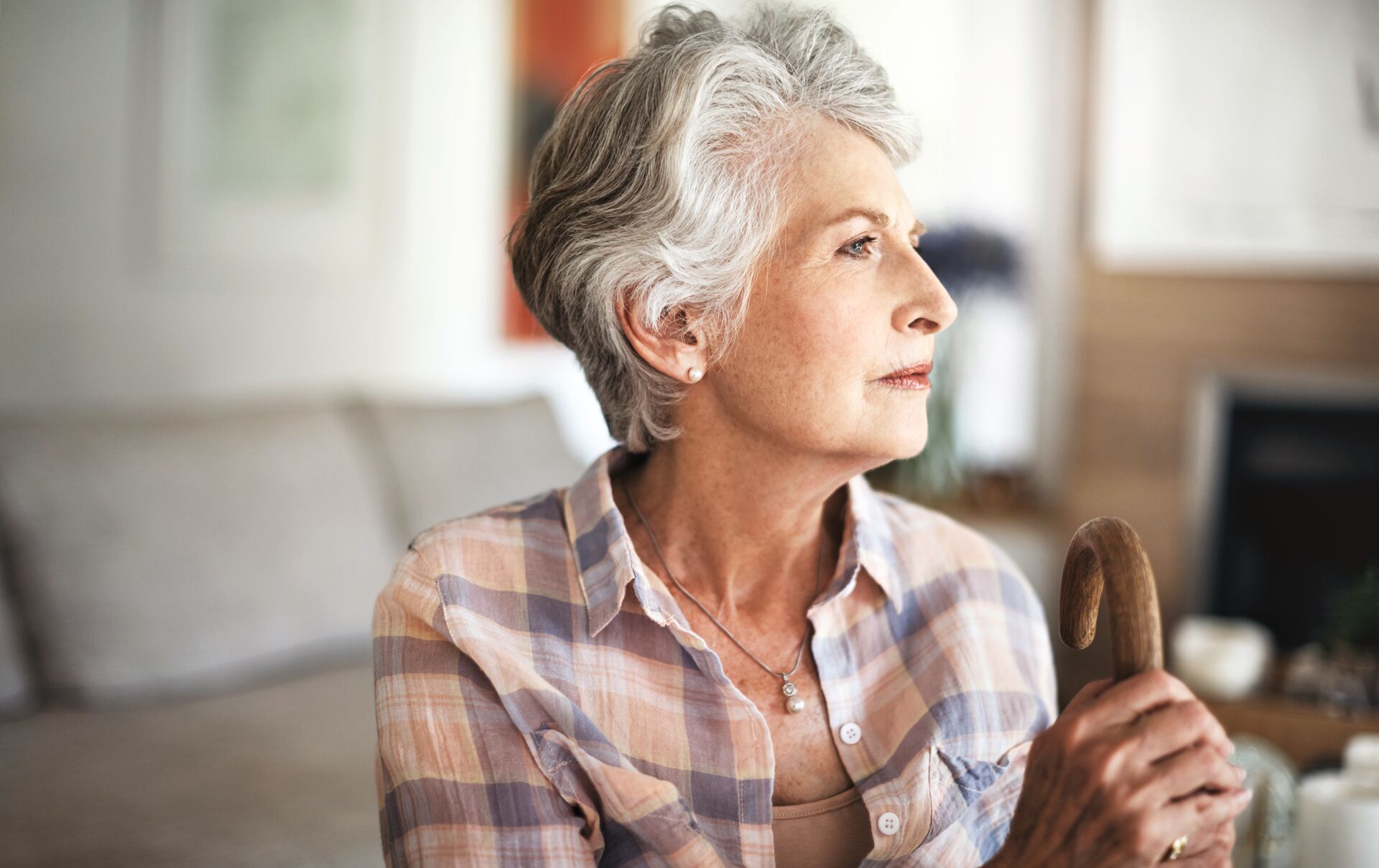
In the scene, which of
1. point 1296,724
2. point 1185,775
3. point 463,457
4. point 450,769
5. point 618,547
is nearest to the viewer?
point 1185,775

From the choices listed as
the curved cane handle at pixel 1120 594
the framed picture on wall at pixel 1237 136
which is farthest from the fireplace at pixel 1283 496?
the curved cane handle at pixel 1120 594

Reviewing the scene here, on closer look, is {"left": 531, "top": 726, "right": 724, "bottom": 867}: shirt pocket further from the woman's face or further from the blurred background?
the blurred background

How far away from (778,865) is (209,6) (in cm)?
223

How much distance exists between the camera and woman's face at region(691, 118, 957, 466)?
103cm

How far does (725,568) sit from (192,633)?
1255mm

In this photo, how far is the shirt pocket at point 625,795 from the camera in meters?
0.96

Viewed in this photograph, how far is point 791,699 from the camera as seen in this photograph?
3.46 feet

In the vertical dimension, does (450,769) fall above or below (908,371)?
below

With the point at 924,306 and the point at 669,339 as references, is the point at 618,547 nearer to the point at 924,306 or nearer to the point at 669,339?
the point at 669,339

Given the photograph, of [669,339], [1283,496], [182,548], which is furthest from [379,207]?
[1283,496]

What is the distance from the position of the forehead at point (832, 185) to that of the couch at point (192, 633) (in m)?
1.10

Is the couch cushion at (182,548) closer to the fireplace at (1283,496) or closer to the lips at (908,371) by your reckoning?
the lips at (908,371)

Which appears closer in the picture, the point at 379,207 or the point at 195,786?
the point at 195,786

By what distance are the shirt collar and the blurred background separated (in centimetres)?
57
